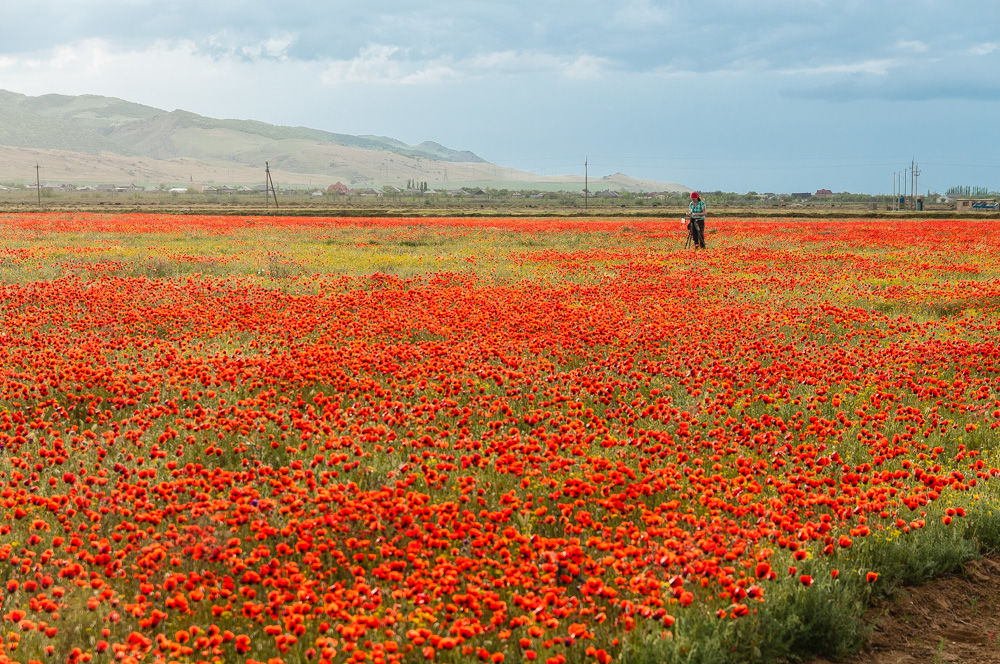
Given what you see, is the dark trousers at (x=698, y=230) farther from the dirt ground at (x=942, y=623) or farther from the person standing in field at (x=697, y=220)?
the dirt ground at (x=942, y=623)

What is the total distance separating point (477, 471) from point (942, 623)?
3453 mm

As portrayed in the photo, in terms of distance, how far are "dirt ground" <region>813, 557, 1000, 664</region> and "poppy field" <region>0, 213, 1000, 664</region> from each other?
0.53ft

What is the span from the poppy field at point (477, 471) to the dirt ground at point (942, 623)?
16 centimetres

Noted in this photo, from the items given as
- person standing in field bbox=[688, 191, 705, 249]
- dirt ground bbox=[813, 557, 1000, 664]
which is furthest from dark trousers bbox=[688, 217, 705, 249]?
dirt ground bbox=[813, 557, 1000, 664]

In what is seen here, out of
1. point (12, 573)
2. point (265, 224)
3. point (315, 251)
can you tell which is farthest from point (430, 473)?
point (265, 224)

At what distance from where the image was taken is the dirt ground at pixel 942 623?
4.92m

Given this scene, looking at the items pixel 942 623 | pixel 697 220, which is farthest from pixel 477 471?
pixel 697 220

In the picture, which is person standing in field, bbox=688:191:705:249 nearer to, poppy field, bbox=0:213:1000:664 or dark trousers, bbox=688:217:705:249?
dark trousers, bbox=688:217:705:249

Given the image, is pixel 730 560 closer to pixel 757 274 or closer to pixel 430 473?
pixel 430 473

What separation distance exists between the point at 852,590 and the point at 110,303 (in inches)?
509

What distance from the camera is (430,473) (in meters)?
6.34

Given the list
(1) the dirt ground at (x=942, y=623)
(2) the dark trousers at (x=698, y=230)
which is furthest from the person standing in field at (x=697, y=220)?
(1) the dirt ground at (x=942, y=623)

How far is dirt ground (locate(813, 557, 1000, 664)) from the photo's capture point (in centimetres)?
492

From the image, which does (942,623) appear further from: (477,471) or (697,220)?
(697,220)
